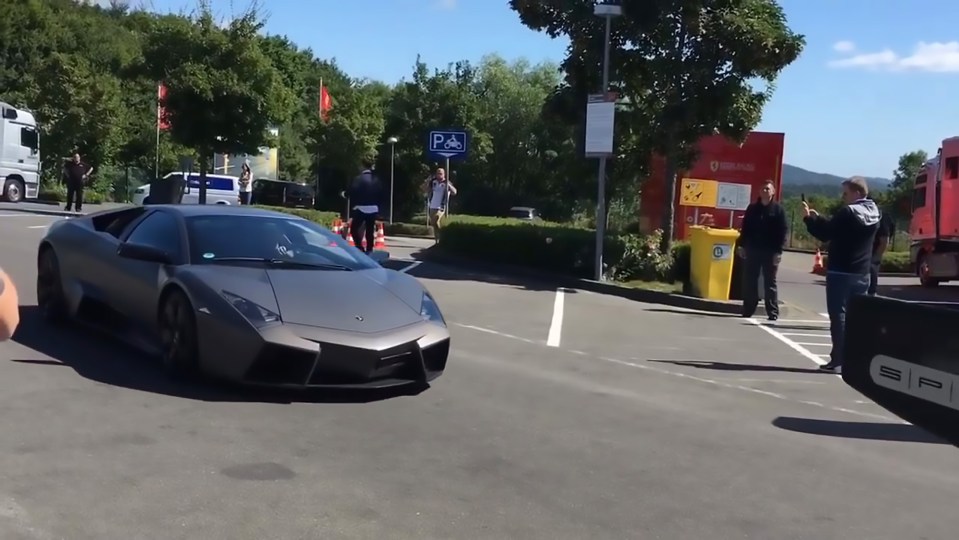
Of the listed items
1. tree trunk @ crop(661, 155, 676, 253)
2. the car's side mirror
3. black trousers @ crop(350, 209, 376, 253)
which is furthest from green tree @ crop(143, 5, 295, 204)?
the car's side mirror

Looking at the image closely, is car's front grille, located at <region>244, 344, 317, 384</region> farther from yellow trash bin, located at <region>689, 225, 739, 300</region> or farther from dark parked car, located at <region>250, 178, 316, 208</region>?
dark parked car, located at <region>250, 178, 316, 208</region>

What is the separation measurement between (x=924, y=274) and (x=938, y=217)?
142 centimetres

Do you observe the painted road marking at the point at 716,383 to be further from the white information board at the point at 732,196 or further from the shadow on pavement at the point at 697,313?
the white information board at the point at 732,196

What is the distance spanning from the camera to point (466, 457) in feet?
20.8

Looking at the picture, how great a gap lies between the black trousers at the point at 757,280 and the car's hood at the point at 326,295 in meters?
7.42

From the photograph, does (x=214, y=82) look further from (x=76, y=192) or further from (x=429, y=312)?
(x=429, y=312)

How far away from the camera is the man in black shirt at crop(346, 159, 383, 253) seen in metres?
17.2

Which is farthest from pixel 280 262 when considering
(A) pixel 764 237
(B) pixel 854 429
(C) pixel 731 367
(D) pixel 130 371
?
(A) pixel 764 237

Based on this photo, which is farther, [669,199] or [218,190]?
[218,190]

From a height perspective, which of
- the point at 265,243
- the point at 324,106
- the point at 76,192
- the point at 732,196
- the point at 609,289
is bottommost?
the point at 609,289

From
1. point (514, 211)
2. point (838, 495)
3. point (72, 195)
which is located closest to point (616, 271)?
point (838, 495)

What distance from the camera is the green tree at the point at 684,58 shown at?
61.2 ft

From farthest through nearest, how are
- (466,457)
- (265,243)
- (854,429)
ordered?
1. (265,243)
2. (854,429)
3. (466,457)

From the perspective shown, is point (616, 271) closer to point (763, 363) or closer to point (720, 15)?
point (720, 15)
